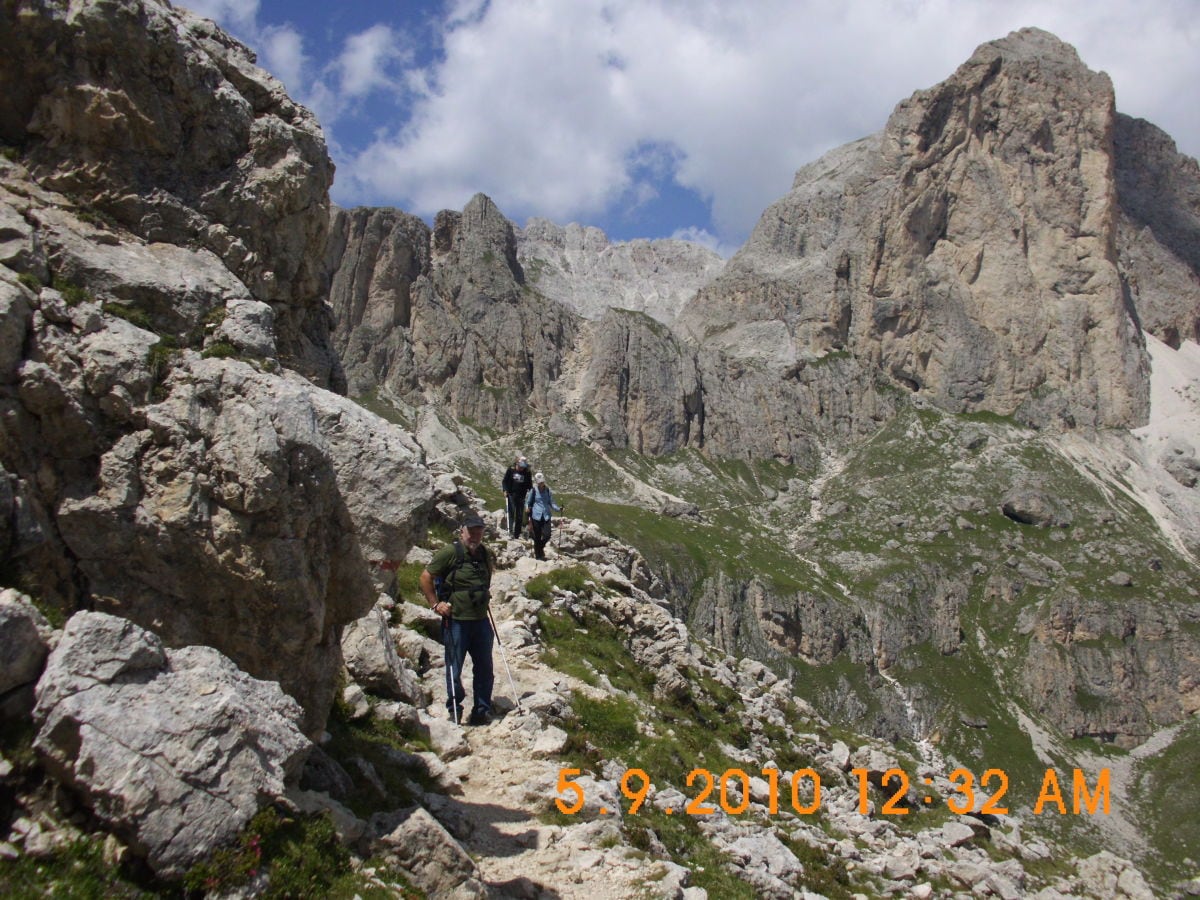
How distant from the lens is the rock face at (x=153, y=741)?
247 inches

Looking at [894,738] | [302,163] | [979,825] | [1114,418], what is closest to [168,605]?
[302,163]

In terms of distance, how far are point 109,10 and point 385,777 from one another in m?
12.1

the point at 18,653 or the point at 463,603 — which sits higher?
the point at 463,603

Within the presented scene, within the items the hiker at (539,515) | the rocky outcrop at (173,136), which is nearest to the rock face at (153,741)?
the rocky outcrop at (173,136)

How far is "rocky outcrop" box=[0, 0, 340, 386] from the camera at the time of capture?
11.3 metres

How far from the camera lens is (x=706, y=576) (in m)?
158

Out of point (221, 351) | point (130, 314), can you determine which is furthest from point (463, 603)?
point (130, 314)

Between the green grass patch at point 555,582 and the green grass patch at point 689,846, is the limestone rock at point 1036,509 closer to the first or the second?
the green grass patch at point 555,582

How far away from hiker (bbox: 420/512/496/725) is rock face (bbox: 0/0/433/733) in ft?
10.2

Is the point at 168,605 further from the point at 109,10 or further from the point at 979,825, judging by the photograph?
the point at 979,825

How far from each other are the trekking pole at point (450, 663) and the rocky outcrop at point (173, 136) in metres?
6.22

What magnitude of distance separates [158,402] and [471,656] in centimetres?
762

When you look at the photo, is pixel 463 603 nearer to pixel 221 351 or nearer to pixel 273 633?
pixel 273 633

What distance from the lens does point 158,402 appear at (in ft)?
30.0
